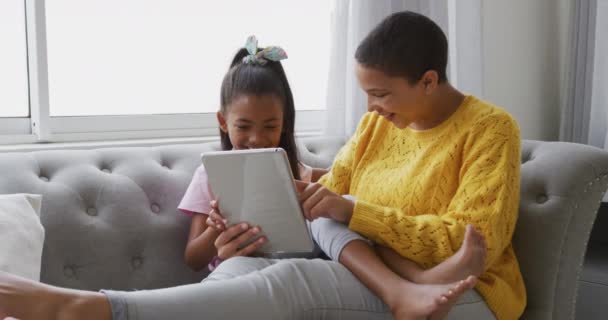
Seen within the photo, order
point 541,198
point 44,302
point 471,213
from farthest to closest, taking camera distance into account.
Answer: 1. point 541,198
2. point 471,213
3. point 44,302

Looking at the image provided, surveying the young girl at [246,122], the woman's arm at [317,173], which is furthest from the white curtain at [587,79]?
the young girl at [246,122]

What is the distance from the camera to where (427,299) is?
123 centimetres

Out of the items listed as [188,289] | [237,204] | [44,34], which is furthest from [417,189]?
[44,34]

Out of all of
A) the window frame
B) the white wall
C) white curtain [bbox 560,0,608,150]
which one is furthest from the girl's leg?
the white wall

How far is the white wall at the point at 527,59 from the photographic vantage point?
273cm

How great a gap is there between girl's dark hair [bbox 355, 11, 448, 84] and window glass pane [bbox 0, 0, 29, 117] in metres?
1.09

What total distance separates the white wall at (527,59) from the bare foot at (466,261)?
4.91ft

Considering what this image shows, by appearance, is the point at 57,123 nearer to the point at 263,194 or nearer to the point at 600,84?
the point at 263,194

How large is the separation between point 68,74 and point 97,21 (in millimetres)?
192

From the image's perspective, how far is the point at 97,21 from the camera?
220cm

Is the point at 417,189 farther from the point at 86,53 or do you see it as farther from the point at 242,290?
the point at 86,53

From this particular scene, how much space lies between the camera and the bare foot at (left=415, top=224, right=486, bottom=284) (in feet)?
4.18

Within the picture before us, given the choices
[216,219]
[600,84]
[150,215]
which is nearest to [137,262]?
[150,215]

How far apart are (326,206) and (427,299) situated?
300 mm
